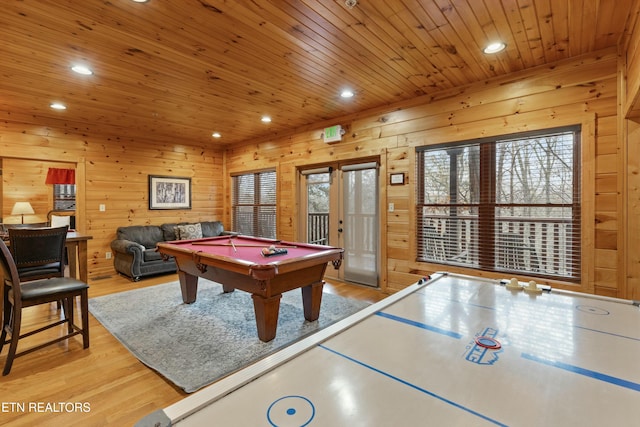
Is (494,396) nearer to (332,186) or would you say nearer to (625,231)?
(625,231)

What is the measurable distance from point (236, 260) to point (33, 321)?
8.17ft

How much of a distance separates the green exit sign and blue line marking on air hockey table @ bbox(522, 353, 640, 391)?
13.2 ft

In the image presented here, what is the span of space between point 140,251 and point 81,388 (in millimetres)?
3155

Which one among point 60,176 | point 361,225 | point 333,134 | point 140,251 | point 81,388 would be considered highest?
point 333,134

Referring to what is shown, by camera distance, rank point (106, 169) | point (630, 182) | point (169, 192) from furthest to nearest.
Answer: point (169, 192), point (106, 169), point (630, 182)

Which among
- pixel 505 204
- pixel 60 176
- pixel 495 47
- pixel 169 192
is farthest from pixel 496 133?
pixel 60 176

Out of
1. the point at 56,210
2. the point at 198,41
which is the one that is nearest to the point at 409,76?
the point at 198,41

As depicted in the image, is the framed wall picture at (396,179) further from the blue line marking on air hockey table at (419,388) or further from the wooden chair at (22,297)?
the wooden chair at (22,297)

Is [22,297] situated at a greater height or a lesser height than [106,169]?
lesser

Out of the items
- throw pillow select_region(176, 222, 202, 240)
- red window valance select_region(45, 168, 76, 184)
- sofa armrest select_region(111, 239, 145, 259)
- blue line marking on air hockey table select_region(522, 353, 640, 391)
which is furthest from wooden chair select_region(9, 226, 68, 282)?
red window valance select_region(45, 168, 76, 184)

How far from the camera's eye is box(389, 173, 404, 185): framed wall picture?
4094 mm

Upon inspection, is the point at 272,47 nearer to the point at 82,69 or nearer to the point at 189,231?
the point at 82,69

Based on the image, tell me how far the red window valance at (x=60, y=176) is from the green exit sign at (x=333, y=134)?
5.04 meters

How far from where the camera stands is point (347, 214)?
192 inches
